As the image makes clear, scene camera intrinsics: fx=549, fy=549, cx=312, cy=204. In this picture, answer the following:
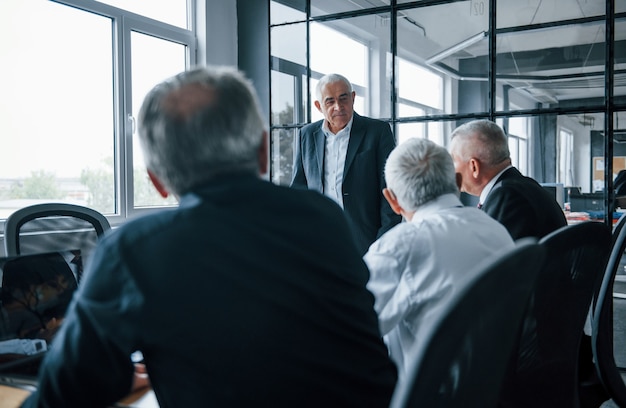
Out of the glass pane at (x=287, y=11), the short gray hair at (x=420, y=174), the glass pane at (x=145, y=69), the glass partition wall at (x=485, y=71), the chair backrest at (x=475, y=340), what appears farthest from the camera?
the glass pane at (x=287, y=11)

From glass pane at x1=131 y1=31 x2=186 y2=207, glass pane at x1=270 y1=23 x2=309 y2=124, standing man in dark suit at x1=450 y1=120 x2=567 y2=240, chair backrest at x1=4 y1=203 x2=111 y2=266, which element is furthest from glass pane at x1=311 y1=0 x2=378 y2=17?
chair backrest at x1=4 y1=203 x2=111 y2=266

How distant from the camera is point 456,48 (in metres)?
4.65

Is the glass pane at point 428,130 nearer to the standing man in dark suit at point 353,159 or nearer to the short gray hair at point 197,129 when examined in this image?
the standing man in dark suit at point 353,159

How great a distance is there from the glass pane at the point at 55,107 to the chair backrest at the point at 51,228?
5.47 ft

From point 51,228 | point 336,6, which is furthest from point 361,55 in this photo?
point 51,228

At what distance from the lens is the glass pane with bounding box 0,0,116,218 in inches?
134

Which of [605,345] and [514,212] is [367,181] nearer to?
[514,212]

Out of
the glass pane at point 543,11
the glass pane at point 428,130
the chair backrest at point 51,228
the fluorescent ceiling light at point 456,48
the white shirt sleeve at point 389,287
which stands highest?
the glass pane at point 543,11

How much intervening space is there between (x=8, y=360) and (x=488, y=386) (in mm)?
1061

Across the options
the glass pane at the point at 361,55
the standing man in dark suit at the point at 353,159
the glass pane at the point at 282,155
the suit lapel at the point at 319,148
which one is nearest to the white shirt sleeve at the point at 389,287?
the standing man in dark suit at the point at 353,159

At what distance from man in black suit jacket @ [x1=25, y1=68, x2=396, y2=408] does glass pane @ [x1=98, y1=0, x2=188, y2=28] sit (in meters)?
3.75

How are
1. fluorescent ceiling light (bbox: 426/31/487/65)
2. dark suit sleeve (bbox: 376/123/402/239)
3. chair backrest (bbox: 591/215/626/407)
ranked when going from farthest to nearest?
fluorescent ceiling light (bbox: 426/31/487/65) → dark suit sleeve (bbox: 376/123/402/239) → chair backrest (bbox: 591/215/626/407)

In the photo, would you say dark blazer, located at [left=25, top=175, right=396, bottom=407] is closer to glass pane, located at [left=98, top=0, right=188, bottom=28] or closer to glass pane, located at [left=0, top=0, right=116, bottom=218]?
glass pane, located at [left=0, top=0, right=116, bottom=218]

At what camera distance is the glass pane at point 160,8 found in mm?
4281
